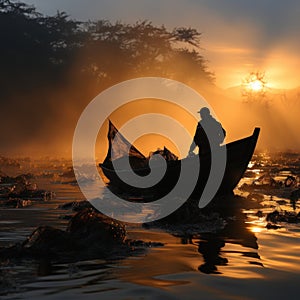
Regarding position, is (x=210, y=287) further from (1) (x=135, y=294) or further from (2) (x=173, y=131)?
(2) (x=173, y=131)

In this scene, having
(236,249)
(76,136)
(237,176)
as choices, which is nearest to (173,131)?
(76,136)

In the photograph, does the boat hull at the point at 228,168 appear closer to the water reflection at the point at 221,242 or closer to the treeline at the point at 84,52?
the water reflection at the point at 221,242

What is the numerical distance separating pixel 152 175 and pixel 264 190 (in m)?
4.86

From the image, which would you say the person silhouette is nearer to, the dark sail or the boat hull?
the boat hull

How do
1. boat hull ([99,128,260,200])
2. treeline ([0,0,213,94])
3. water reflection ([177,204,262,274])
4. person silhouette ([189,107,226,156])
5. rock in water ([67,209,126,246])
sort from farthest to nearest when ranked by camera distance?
treeline ([0,0,213,94]), person silhouette ([189,107,226,156]), boat hull ([99,128,260,200]), rock in water ([67,209,126,246]), water reflection ([177,204,262,274])

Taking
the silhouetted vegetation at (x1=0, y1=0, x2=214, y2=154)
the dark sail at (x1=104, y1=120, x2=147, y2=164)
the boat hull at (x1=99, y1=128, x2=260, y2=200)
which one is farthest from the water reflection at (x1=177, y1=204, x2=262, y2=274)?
the silhouetted vegetation at (x1=0, y1=0, x2=214, y2=154)

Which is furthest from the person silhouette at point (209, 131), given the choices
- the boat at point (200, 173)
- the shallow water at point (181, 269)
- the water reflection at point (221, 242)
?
the shallow water at point (181, 269)

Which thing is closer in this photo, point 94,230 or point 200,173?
point 94,230

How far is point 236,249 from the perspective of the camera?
8.40m

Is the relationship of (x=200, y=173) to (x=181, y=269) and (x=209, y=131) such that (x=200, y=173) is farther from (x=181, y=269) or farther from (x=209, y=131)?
(x=181, y=269)

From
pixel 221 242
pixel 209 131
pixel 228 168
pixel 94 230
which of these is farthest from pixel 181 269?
pixel 209 131

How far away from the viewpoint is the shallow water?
19.3 ft

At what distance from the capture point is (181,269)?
6.96 meters

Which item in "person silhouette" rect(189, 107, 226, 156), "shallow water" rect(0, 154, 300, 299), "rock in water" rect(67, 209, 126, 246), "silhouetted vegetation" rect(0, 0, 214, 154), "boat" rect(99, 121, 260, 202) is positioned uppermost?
"silhouetted vegetation" rect(0, 0, 214, 154)
